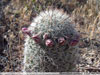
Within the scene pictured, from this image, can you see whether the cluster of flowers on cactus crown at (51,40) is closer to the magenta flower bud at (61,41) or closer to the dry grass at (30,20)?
the magenta flower bud at (61,41)

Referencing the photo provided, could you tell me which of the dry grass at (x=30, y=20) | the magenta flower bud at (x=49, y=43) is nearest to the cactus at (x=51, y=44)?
the magenta flower bud at (x=49, y=43)

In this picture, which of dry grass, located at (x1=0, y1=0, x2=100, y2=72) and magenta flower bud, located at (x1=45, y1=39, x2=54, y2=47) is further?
dry grass, located at (x1=0, y1=0, x2=100, y2=72)

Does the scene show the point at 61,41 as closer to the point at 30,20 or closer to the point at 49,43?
the point at 49,43

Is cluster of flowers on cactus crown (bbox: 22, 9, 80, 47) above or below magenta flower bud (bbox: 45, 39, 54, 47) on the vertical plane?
above

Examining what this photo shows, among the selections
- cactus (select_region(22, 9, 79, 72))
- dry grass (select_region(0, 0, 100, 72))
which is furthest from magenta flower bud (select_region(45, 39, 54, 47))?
dry grass (select_region(0, 0, 100, 72))

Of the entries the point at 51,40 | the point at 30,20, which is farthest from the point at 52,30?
the point at 30,20

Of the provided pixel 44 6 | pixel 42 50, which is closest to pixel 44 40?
pixel 42 50

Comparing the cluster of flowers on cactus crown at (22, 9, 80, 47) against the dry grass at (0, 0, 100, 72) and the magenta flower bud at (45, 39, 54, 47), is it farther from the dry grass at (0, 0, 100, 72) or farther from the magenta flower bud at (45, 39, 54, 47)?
the dry grass at (0, 0, 100, 72)
